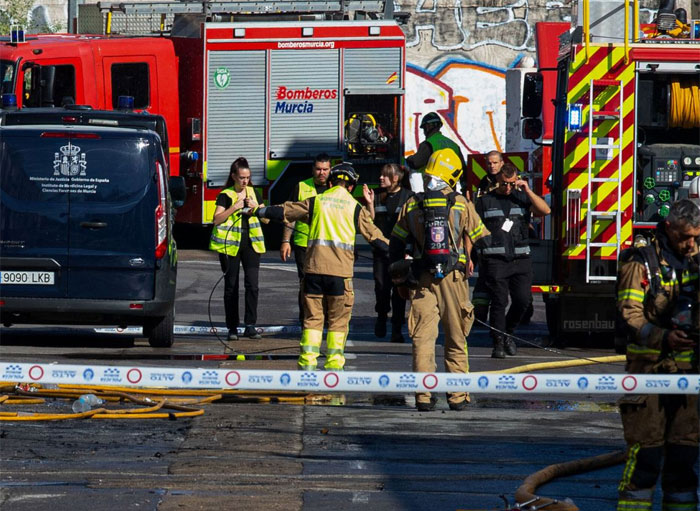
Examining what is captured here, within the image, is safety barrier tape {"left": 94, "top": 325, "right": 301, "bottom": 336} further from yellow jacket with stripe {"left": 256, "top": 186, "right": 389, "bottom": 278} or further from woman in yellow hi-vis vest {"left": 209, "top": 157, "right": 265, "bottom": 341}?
yellow jacket with stripe {"left": 256, "top": 186, "right": 389, "bottom": 278}

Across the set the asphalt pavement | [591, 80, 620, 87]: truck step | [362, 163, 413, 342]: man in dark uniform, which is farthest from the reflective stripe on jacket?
[591, 80, 620, 87]: truck step

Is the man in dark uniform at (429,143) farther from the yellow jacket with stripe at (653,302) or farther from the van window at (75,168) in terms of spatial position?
the yellow jacket with stripe at (653,302)

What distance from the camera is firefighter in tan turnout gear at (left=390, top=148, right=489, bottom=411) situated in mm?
8703

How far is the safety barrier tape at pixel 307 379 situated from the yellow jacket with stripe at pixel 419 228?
2330 mm

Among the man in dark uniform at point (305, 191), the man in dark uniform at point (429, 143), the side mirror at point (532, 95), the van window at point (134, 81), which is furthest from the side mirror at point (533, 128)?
the van window at point (134, 81)

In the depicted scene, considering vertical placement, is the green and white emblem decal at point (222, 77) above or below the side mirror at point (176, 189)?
above

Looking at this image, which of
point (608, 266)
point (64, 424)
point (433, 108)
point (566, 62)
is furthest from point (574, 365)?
point (433, 108)

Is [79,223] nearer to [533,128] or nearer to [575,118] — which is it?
[575,118]

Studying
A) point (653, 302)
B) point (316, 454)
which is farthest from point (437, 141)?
point (653, 302)

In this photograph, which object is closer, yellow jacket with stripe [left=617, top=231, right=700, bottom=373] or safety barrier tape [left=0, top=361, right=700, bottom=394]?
yellow jacket with stripe [left=617, top=231, right=700, bottom=373]

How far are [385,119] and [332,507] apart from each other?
47.5 ft

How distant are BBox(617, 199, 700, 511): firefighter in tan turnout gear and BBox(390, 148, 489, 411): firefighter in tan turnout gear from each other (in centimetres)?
274

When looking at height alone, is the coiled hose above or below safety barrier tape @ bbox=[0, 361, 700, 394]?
above

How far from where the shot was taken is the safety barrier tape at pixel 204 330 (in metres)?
12.9
